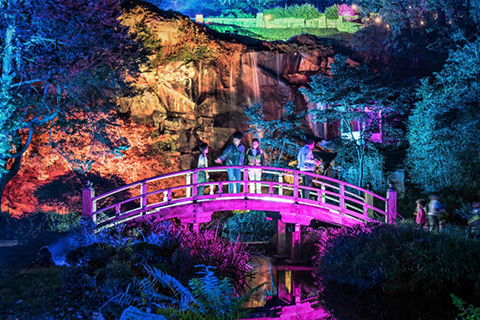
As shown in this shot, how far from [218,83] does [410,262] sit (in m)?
13.5

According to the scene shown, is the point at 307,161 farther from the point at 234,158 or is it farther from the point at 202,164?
the point at 202,164

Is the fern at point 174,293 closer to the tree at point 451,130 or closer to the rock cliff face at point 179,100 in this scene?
the rock cliff face at point 179,100

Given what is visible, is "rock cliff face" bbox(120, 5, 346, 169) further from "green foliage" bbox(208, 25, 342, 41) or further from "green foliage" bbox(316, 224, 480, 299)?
"green foliage" bbox(316, 224, 480, 299)

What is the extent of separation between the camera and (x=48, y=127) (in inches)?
521

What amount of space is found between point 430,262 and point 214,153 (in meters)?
12.0

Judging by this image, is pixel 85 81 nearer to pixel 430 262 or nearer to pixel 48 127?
pixel 48 127

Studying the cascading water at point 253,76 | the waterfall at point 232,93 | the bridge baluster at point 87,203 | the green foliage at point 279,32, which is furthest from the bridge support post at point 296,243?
the green foliage at point 279,32

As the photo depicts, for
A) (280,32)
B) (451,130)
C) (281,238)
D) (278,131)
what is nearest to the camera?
(281,238)

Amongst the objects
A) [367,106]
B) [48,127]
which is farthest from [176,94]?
[367,106]

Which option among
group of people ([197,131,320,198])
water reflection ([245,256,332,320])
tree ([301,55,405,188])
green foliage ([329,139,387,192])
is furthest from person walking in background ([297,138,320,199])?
green foliage ([329,139,387,192])

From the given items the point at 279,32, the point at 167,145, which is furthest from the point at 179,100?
the point at 279,32

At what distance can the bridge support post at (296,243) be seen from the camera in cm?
1230

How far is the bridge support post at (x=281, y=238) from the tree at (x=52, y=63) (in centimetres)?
572

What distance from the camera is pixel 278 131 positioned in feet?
57.4
